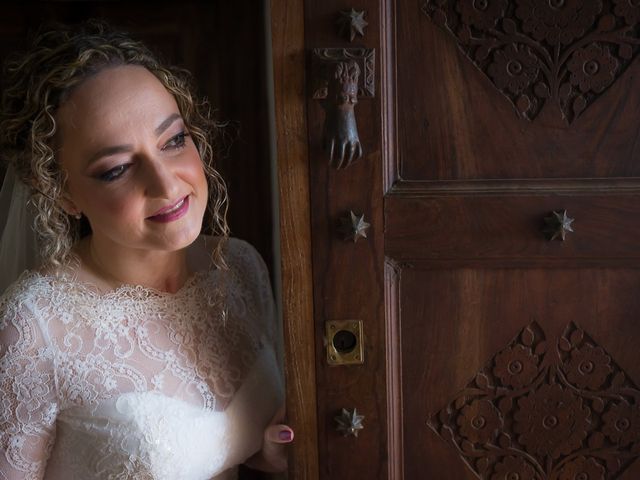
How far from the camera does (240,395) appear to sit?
44.3 inches

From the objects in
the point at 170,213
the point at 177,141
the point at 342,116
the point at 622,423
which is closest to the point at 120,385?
the point at 170,213

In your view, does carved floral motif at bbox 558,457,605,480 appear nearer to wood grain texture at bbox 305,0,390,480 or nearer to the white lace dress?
wood grain texture at bbox 305,0,390,480

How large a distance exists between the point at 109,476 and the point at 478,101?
747 millimetres

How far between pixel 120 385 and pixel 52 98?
1.38 ft

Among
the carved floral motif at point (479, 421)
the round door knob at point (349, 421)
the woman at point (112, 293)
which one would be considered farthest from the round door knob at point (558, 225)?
the woman at point (112, 293)

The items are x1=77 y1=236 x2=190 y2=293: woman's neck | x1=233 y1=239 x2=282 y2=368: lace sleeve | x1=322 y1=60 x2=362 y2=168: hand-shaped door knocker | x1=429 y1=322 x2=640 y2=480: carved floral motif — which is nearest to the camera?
x1=322 y1=60 x2=362 y2=168: hand-shaped door knocker

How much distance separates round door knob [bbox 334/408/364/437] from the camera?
0.98 m

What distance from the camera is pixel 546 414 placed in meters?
0.99

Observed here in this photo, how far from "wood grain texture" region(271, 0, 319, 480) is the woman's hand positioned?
0.05m

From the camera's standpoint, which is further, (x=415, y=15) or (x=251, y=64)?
(x=251, y=64)

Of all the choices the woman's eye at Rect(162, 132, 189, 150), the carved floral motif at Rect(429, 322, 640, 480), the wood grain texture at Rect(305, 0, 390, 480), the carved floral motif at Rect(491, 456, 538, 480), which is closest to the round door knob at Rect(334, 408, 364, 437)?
the wood grain texture at Rect(305, 0, 390, 480)

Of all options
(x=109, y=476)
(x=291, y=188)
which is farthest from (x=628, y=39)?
(x=109, y=476)

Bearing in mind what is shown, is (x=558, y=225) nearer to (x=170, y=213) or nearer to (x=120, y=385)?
(x=170, y=213)

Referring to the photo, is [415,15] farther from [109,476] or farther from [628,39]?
[109,476]
